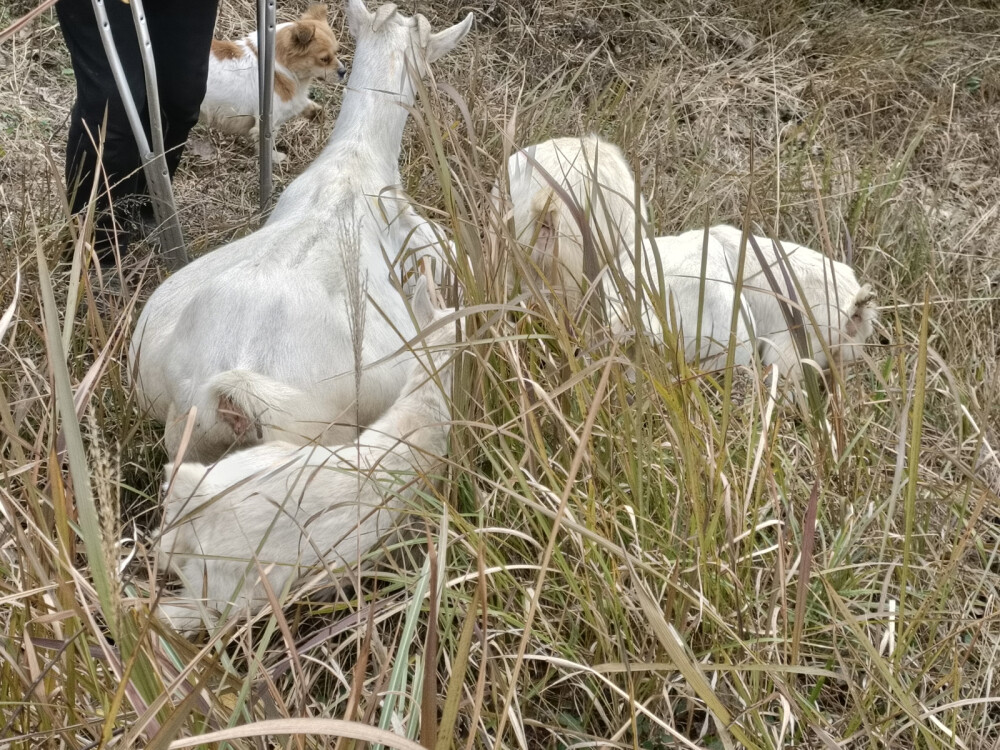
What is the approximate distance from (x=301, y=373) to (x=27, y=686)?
113 centimetres

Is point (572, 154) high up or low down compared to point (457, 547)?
up

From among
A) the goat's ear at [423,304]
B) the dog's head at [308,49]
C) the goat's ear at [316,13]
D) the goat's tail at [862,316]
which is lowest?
the goat's tail at [862,316]

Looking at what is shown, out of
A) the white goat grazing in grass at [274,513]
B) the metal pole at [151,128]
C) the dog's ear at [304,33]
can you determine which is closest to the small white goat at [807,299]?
the white goat grazing in grass at [274,513]

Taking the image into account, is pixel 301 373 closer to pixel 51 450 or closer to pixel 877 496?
pixel 51 450

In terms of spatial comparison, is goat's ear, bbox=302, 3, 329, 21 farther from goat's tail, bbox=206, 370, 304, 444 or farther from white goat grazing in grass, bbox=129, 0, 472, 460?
goat's tail, bbox=206, 370, 304, 444

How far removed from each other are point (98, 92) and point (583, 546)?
2.45m

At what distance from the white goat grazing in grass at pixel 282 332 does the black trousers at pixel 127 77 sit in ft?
2.13

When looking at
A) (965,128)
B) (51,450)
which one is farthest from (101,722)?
(965,128)

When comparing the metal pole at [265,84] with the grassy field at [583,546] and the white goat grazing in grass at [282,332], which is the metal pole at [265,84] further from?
the white goat grazing in grass at [282,332]

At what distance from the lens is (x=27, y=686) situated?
53.0 inches

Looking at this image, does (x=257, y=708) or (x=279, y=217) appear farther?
Result: (x=279, y=217)

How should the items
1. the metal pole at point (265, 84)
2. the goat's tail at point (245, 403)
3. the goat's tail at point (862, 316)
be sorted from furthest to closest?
the metal pole at point (265, 84)
the goat's tail at point (862, 316)
the goat's tail at point (245, 403)

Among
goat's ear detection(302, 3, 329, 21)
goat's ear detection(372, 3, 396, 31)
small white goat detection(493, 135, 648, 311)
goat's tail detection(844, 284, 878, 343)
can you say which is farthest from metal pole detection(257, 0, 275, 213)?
goat's ear detection(302, 3, 329, 21)

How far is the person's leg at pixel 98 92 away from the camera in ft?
10.4
